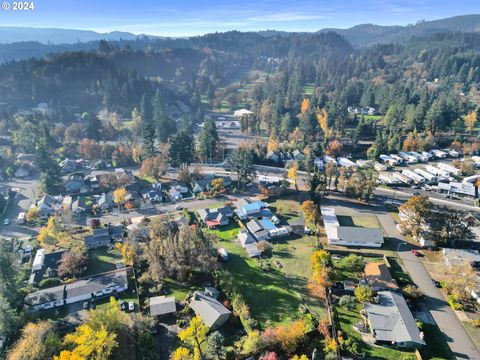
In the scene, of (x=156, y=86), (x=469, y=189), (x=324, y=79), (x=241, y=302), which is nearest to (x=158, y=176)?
(x=241, y=302)

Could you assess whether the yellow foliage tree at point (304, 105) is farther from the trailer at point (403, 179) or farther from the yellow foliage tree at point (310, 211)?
the yellow foliage tree at point (310, 211)

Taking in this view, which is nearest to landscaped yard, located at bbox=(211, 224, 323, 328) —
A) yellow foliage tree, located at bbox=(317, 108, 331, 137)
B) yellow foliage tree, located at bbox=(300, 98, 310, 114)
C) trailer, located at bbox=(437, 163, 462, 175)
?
trailer, located at bbox=(437, 163, 462, 175)

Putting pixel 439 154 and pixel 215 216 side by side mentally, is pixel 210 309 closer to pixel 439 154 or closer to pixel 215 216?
pixel 215 216

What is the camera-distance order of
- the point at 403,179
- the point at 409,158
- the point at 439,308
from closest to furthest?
the point at 439,308 < the point at 403,179 < the point at 409,158

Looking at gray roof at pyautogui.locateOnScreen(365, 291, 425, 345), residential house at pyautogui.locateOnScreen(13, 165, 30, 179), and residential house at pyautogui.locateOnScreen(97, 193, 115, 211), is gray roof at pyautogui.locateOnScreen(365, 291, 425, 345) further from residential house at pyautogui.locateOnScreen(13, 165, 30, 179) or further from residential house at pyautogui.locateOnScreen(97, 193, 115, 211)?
residential house at pyautogui.locateOnScreen(13, 165, 30, 179)

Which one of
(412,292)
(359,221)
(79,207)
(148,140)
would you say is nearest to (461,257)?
(412,292)

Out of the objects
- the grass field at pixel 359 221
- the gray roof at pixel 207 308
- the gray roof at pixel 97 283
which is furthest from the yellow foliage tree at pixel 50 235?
the grass field at pixel 359 221
